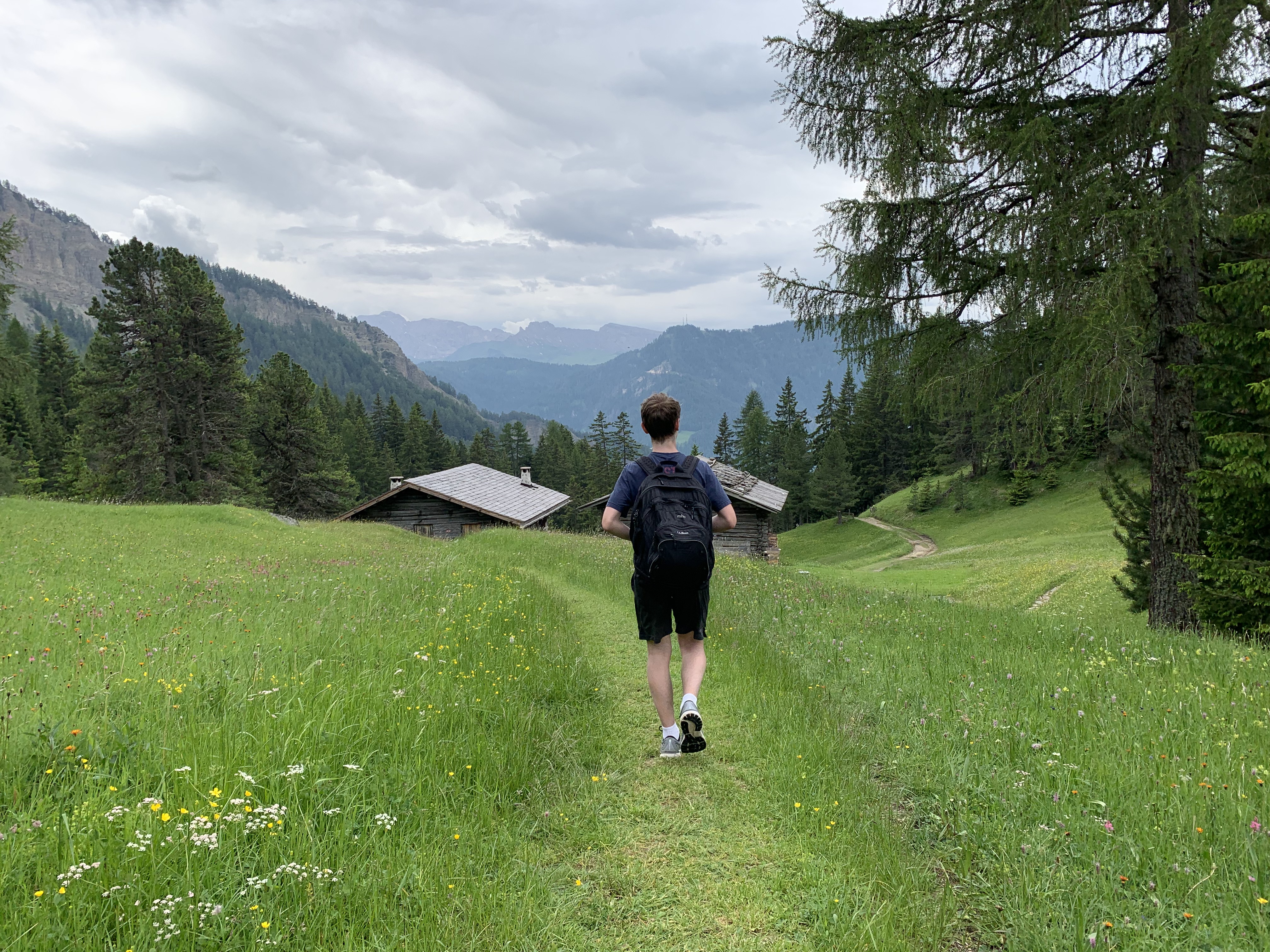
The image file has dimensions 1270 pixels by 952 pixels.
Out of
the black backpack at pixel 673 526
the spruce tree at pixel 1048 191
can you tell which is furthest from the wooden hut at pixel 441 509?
the black backpack at pixel 673 526

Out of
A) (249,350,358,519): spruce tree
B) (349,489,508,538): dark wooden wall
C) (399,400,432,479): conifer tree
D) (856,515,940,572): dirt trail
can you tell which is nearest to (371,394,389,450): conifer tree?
(399,400,432,479): conifer tree

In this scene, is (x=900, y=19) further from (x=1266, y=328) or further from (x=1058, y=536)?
(x=1058, y=536)

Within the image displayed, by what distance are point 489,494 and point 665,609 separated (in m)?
37.4

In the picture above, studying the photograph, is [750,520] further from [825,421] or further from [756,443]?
[756,443]

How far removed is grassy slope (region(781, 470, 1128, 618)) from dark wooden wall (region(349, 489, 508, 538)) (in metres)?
20.6

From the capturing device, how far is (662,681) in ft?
15.3

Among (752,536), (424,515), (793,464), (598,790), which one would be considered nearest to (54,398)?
(424,515)

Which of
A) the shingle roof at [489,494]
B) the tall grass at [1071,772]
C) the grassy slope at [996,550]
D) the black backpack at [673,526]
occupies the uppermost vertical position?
the black backpack at [673,526]

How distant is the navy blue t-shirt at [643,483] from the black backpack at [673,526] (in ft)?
0.10

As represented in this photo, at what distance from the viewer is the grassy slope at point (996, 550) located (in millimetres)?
19594

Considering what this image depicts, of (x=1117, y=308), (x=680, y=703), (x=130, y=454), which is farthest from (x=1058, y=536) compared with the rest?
(x=130, y=454)

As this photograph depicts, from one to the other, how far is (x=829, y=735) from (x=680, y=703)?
1584 millimetres

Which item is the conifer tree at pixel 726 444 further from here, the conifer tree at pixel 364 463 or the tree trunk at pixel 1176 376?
the tree trunk at pixel 1176 376

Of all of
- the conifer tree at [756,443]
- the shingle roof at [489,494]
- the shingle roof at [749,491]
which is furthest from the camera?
the conifer tree at [756,443]
